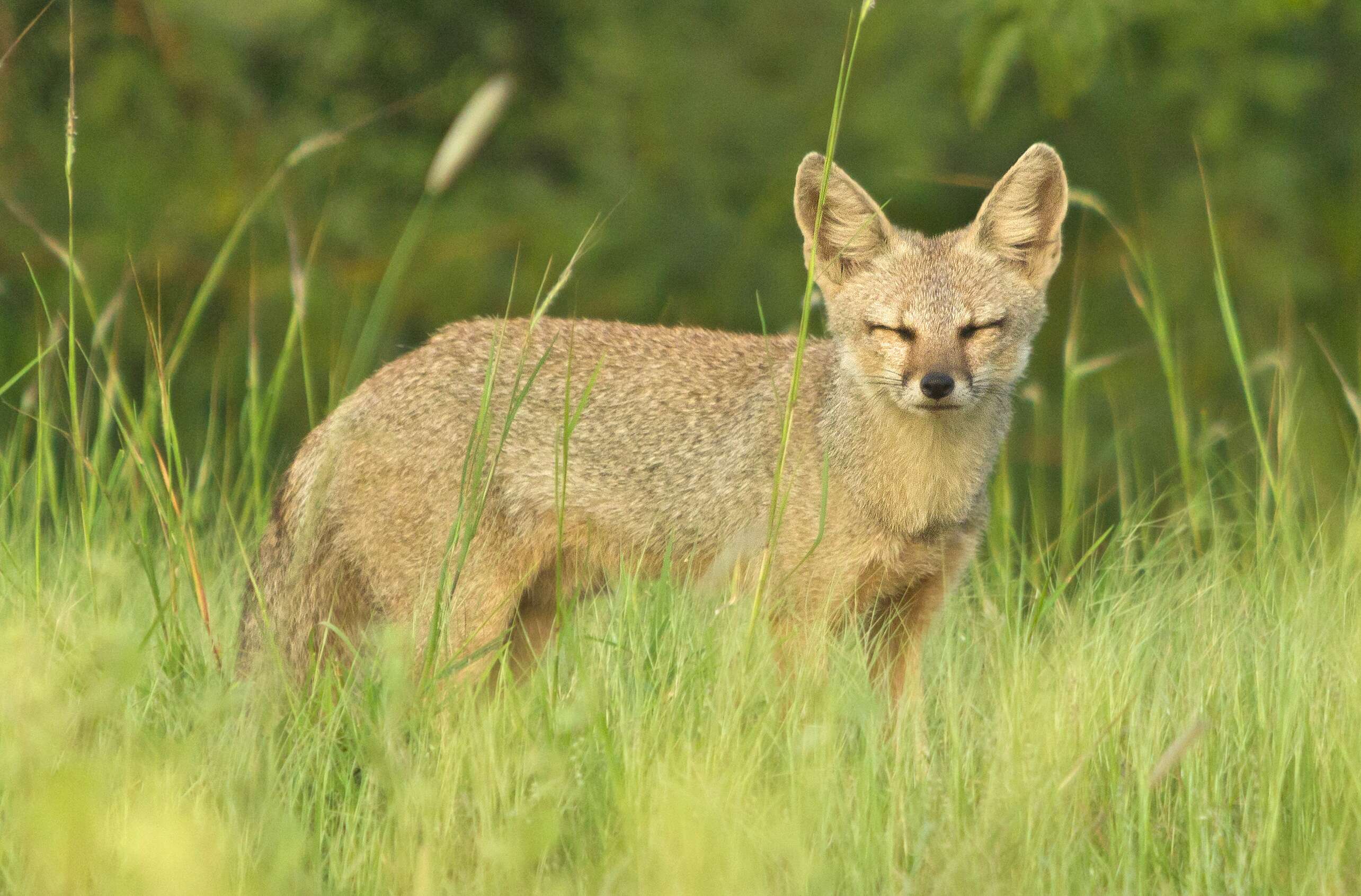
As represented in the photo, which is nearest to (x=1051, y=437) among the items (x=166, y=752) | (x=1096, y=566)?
(x=1096, y=566)

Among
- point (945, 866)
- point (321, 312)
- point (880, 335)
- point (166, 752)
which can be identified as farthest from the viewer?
point (321, 312)

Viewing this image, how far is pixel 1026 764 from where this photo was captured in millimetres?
2961

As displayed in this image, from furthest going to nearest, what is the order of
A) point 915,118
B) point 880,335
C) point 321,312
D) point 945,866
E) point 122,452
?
point 915,118 → point 321,312 → point 880,335 → point 122,452 → point 945,866

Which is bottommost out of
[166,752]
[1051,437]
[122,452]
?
[1051,437]

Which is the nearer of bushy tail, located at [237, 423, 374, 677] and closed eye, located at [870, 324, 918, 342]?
bushy tail, located at [237, 423, 374, 677]

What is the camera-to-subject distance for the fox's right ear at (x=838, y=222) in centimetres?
435

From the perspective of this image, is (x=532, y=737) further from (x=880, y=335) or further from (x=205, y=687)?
(x=880, y=335)

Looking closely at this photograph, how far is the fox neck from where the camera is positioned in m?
4.43

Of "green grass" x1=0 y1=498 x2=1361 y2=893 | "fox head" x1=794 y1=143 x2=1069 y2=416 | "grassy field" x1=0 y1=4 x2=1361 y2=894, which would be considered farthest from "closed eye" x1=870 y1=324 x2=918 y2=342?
"green grass" x1=0 y1=498 x2=1361 y2=893

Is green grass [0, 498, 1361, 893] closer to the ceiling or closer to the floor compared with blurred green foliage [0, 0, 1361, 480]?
closer to the floor

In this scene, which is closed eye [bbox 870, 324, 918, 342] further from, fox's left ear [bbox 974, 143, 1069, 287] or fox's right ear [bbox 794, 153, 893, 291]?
fox's left ear [bbox 974, 143, 1069, 287]

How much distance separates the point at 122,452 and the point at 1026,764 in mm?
2340

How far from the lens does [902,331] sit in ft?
14.5

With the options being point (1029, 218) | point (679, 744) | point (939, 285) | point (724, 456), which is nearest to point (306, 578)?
point (724, 456)
